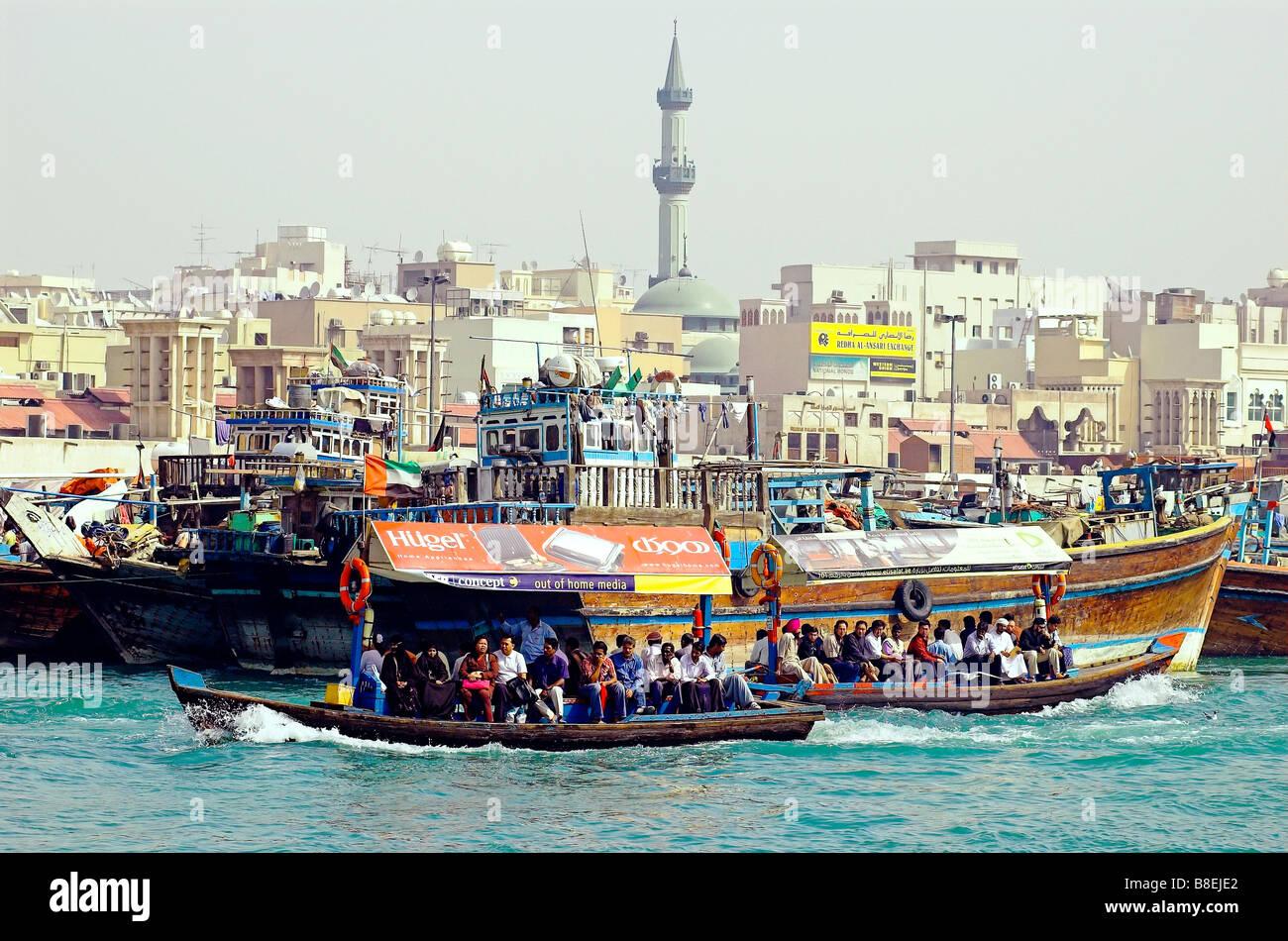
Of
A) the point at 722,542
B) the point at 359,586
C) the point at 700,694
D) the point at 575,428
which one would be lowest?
the point at 700,694

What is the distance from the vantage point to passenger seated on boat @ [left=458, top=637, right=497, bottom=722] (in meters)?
26.9

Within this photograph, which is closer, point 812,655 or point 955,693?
point 812,655

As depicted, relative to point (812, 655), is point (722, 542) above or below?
above

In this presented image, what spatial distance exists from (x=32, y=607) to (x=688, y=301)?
95.8 m

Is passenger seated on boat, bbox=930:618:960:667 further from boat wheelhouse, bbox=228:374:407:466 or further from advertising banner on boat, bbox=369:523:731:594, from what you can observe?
boat wheelhouse, bbox=228:374:407:466

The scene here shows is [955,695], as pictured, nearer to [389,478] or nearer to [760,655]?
[760,655]

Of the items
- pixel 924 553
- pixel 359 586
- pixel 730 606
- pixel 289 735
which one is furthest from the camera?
pixel 924 553

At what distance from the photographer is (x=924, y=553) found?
34031 millimetres

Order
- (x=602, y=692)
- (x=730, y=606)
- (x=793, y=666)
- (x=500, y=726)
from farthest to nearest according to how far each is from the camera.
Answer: (x=730, y=606) → (x=793, y=666) → (x=602, y=692) → (x=500, y=726)

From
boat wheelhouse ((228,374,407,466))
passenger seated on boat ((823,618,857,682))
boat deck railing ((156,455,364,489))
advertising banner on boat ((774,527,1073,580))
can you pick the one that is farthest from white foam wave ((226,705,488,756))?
boat wheelhouse ((228,374,407,466))

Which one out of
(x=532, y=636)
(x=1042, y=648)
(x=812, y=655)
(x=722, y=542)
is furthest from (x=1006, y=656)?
(x=532, y=636)

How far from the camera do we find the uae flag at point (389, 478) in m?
36.8

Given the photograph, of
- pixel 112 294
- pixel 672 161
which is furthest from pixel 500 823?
pixel 672 161

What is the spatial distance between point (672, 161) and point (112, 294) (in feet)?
191
